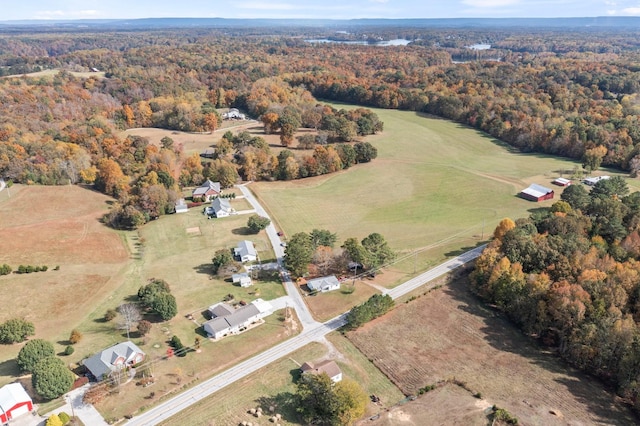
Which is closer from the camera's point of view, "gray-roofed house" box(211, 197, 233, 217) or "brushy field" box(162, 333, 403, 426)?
"brushy field" box(162, 333, 403, 426)

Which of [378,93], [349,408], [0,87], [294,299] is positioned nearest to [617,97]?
[378,93]

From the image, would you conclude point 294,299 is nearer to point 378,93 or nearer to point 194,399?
point 194,399

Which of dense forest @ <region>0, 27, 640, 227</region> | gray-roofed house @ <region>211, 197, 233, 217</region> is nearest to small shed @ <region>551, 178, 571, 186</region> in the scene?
dense forest @ <region>0, 27, 640, 227</region>

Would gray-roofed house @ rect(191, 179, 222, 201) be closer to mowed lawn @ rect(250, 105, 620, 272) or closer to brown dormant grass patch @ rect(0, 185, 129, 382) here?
mowed lawn @ rect(250, 105, 620, 272)

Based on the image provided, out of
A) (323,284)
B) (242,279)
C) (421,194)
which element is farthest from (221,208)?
(421,194)

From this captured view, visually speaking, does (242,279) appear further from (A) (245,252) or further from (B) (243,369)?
(B) (243,369)

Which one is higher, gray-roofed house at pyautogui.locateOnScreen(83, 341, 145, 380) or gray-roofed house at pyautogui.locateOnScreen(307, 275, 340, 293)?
gray-roofed house at pyautogui.locateOnScreen(83, 341, 145, 380)

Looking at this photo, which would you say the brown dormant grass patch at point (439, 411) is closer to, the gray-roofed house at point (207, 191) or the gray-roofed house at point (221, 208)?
the gray-roofed house at point (221, 208)
